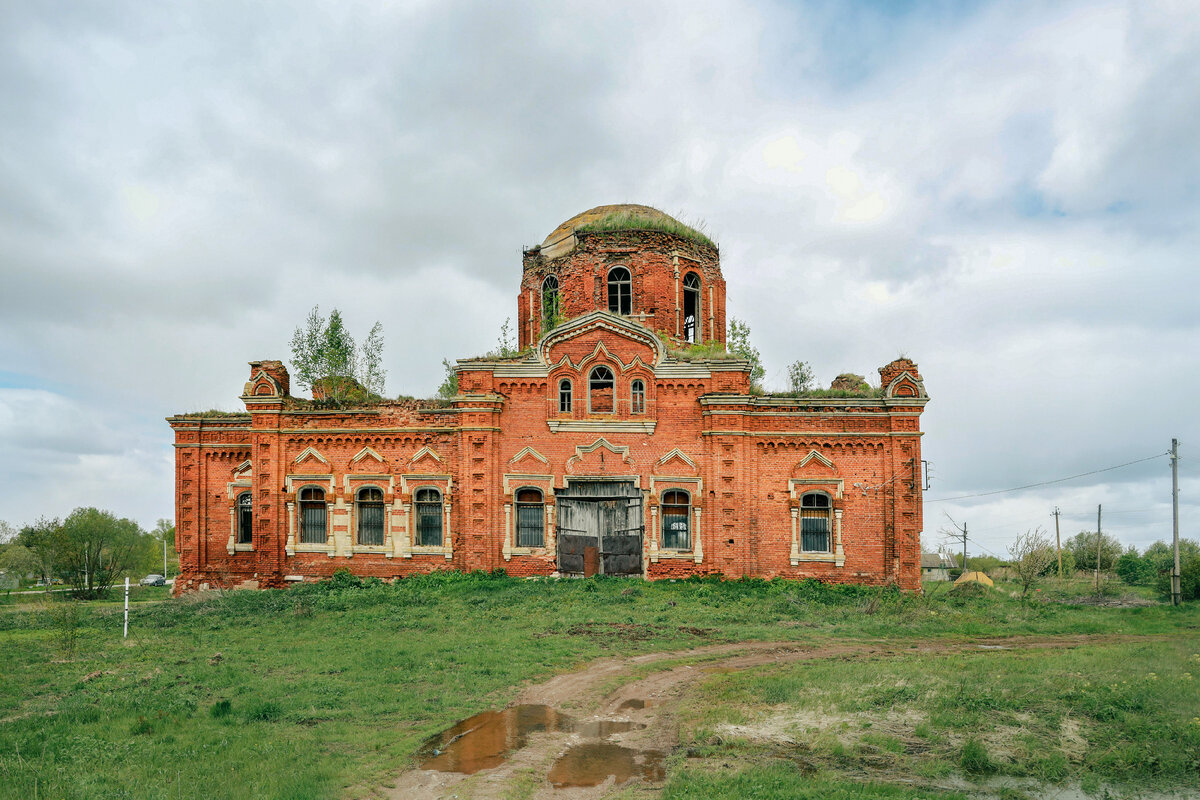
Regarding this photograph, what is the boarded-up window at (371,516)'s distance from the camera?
930 inches

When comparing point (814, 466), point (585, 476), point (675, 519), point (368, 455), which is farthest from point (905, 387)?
point (368, 455)

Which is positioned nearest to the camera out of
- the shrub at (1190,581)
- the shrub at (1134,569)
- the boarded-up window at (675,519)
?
the boarded-up window at (675,519)

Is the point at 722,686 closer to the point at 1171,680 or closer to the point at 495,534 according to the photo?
the point at 1171,680

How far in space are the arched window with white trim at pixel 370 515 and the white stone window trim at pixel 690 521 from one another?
8.52 m

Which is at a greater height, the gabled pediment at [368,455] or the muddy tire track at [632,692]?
the gabled pediment at [368,455]

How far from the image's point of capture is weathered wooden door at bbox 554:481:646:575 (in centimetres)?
2256

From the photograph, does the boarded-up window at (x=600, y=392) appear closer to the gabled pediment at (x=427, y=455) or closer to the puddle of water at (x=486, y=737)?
the gabled pediment at (x=427, y=455)

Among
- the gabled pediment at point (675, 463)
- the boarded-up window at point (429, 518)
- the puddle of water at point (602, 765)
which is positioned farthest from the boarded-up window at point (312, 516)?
the puddle of water at point (602, 765)

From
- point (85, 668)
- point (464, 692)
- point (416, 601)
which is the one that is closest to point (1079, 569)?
point (416, 601)

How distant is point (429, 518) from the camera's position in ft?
76.8

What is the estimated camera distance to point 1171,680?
37.4ft

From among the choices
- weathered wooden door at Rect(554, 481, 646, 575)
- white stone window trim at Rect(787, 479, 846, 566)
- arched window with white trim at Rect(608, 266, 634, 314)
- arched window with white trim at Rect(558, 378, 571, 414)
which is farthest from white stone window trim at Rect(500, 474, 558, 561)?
white stone window trim at Rect(787, 479, 846, 566)

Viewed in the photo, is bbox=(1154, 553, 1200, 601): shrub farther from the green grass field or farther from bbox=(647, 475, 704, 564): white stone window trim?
bbox=(647, 475, 704, 564): white stone window trim

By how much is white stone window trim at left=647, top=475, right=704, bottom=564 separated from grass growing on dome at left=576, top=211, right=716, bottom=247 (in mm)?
9264
